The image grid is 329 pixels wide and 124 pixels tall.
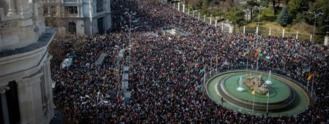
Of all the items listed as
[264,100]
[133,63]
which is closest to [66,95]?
[133,63]

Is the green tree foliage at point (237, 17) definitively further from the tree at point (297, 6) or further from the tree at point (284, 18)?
the tree at point (297, 6)

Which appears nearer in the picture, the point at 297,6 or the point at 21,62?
the point at 21,62

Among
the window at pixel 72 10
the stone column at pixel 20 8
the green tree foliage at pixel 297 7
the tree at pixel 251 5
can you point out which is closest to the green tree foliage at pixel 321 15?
the green tree foliage at pixel 297 7

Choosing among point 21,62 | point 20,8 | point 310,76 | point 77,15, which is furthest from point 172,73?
point 77,15

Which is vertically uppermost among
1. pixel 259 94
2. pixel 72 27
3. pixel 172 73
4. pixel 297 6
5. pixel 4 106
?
pixel 297 6

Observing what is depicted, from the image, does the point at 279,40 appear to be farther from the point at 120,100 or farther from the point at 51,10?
the point at 51,10

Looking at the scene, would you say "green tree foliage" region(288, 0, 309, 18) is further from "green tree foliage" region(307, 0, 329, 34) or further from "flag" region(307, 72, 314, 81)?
"flag" region(307, 72, 314, 81)

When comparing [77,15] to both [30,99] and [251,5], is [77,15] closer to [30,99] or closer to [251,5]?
[251,5]
